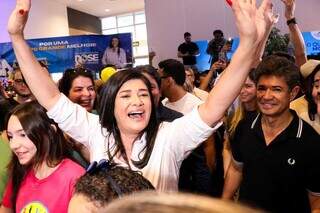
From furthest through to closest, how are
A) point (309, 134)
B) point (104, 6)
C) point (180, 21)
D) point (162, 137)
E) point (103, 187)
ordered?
point (104, 6) < point (180, 21) < point (309, 134) < point (162, 137) < point (103, 187)

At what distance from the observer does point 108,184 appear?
88 centimetres

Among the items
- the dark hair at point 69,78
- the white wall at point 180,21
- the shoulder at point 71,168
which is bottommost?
the shoulder at point 71,168

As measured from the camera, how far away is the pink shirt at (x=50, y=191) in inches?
54.3

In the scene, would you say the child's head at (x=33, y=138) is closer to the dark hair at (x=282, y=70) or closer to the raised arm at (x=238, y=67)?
the raised arm at (x=238, y=67)

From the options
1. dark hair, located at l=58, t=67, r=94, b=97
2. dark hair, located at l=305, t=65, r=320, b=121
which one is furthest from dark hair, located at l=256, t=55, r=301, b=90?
Result: dark hair, located at l=58, t=67, r=94, b=97

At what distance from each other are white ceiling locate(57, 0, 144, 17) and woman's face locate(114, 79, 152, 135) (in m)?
12.4

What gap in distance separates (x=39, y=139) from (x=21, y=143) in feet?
0.24

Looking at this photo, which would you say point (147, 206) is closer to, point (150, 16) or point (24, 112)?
point (24, 112)

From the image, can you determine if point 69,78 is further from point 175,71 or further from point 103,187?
point 103,187

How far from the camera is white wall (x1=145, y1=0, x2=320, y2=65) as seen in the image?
9469 mm

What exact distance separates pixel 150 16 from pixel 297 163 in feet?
28.9

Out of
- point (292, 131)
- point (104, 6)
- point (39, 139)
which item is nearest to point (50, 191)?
point (39, 139)

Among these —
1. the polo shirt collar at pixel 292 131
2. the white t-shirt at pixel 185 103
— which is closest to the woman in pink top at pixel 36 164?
the polo shirt collar at pixel 292 131

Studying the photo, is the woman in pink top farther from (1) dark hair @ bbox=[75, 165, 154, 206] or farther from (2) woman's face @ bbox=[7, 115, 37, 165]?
(1) dark hair @ bbox=[75, 165, 154, 206]
